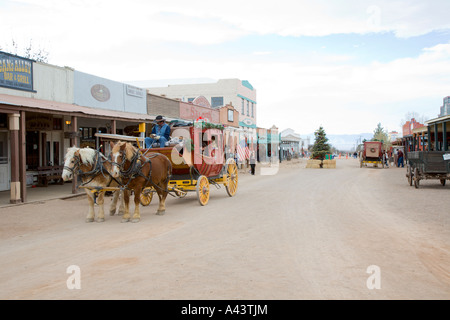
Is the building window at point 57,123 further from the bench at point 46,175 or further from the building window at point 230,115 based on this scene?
the building window at point 230,115

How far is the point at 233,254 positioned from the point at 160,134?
5963 millimetres

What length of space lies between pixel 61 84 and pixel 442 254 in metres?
15.4

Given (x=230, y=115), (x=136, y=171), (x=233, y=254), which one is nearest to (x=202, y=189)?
(x=136, y=171)

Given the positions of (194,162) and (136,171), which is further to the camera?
(194,162)

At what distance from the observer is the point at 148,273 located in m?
4.82

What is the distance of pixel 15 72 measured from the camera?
1376cm

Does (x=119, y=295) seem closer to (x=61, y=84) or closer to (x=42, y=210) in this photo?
(x=42, y=210)

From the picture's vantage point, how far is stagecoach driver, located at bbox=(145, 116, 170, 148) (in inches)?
422

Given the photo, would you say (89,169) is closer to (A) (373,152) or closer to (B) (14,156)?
(B) (14,156)

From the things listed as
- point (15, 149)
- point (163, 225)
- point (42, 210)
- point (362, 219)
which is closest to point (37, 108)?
point (15, 149)

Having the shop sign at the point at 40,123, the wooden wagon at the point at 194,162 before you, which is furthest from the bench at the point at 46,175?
the wooden wagon at the point at 194,162

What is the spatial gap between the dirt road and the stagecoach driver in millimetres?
1979

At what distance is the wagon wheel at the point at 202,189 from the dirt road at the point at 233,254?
41 cm
